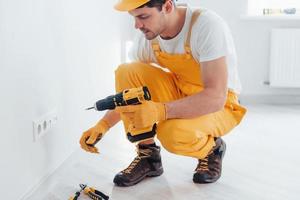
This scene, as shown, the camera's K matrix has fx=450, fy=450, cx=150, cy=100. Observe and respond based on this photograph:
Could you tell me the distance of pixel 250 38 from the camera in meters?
3.50

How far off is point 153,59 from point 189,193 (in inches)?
23.1

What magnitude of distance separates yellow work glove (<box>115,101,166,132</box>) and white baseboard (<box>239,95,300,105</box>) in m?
2.05

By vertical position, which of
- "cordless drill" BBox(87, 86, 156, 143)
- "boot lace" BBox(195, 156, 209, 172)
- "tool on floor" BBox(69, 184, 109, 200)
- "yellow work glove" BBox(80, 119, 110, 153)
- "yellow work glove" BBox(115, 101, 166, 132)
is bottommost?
"tool on floor" BBox(69, 184, 109, 200)

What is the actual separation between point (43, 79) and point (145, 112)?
1.60ft

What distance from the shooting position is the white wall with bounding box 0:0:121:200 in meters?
1.52

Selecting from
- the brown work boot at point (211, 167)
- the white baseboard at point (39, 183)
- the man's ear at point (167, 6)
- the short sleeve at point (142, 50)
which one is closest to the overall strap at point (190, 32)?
the man's ear at point (167, 6)

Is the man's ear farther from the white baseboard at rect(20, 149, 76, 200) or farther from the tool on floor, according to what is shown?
the white baseboard at rect(20, 149, 76, 200)

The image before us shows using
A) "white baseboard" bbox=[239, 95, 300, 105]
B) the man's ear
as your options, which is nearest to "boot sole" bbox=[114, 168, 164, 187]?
the man's ear

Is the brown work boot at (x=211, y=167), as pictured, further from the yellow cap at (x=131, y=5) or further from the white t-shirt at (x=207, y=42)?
the yellow cap at (x=131, y=5)

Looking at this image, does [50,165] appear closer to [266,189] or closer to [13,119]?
[13,119]

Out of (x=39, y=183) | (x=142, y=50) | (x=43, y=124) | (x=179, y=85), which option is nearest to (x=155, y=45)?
(x=142, y=50)

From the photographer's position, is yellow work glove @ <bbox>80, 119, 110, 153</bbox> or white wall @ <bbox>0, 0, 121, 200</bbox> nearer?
white wall @ <bbox>0, 0, 121, 200</bbox>

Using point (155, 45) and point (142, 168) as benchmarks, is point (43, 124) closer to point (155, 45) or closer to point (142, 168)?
point (142, 168)

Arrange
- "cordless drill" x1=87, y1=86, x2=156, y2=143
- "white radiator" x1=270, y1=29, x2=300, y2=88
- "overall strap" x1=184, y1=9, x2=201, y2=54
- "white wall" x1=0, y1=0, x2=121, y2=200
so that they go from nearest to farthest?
"white wall" x1=0, y1=0, x2=121, y2=200
"cordless drill" x1=87, y1=86, x2=156, y2=143
"overall strap" x1=184, y1=9, x2=201, y2=54
"white radiator" x1=270, y1=29, x2=300, y2=88
